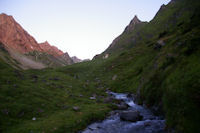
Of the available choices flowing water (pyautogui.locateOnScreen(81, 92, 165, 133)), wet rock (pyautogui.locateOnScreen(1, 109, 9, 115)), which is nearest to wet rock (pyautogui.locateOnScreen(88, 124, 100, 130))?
flowing water (pyautogui.locateOnScreen(81, 92, 165, 133))

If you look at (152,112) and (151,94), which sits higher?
(151,94)

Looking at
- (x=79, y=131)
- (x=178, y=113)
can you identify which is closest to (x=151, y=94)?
(x=178, y=113)

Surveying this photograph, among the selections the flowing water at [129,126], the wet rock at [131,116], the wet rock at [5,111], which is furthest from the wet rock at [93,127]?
the wet rock at [5,111]

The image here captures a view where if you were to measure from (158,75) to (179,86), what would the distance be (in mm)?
14435

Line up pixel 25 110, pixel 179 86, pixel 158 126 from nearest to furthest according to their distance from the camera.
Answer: pixel 179 86 < pixel 158 126 < pixel 25 110

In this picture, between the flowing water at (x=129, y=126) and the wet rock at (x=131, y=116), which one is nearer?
the flowing water at (x=129, y=126)

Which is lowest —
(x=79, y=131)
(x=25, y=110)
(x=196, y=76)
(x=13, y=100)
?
(x=79, y=131)

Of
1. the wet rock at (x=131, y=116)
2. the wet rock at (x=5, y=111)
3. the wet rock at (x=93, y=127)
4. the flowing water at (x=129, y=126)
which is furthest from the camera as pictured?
the wet rock at (x=131, y=116)

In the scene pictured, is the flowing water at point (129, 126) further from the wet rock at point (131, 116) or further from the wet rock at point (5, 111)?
the wet rock at point (5, 111)

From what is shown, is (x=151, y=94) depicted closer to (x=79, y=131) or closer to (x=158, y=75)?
(x=158, y=75)

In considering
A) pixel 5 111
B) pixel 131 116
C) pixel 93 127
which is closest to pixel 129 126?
pixel 131 116

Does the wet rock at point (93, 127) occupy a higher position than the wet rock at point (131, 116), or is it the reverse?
the wet rock at point (131, 116)

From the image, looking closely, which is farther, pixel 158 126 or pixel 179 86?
pixel 158 126

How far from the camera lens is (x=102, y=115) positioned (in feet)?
104
